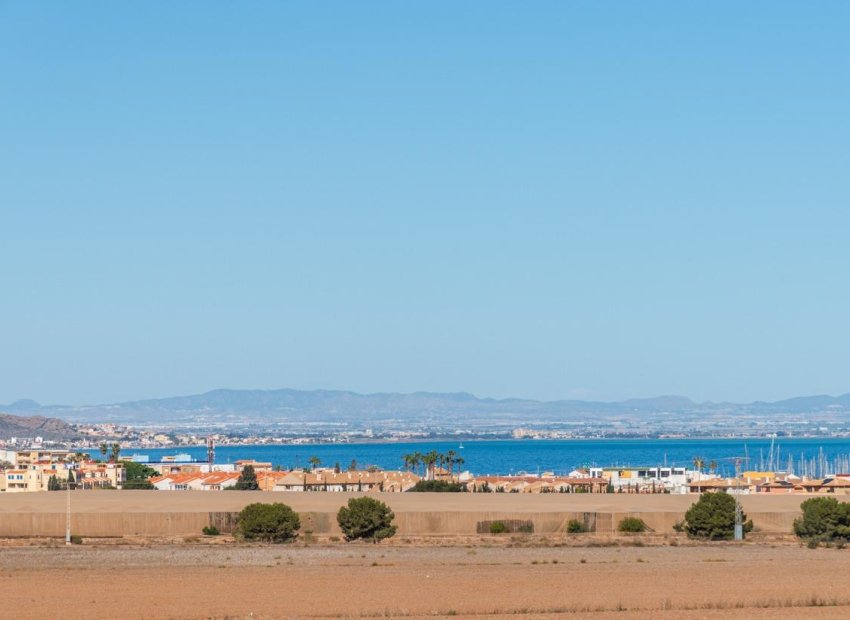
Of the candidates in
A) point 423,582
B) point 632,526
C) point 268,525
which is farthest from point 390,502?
point 423,582

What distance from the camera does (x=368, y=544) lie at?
152 ft

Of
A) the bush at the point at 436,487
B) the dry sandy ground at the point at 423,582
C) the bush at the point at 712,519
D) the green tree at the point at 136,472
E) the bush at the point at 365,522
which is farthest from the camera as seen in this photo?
the green tree at the point at 136,472

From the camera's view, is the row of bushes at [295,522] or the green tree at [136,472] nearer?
the row of bushes at [295,522]

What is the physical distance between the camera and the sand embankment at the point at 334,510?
2047 inches

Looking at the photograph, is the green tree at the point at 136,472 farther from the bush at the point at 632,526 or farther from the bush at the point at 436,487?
the bush at the point at 632,526

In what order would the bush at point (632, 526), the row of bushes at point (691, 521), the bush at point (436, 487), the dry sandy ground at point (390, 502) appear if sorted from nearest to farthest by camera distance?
the row of bushes at point (691, 521)
the bush at point (632, 526)
the dry sandy ground at point (390, 502)
the bush at point (436, 487)

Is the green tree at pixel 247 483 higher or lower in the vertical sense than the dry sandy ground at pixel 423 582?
lower

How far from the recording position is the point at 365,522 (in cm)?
4769

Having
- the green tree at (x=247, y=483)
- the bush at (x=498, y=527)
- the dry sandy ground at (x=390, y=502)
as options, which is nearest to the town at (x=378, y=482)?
the green tree at (x=247, y=483)

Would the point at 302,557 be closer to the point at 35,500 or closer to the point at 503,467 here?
the point at 35,500

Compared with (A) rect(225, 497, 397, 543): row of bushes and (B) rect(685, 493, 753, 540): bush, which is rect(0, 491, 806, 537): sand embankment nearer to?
(A) rect(225, 497, 397, 543): row of bushes

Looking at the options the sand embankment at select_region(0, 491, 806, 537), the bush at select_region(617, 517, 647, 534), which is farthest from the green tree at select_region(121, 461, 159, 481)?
the bush at select_region(617, 517, 647, 534)

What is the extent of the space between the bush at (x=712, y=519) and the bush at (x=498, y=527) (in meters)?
7.10

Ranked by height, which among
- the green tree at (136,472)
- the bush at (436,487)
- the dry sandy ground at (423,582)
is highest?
the dry sandy ground at (423,582)
